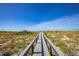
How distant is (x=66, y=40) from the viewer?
6.26 feet

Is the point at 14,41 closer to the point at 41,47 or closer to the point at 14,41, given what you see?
the point at 14,41

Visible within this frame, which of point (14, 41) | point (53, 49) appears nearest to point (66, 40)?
point (53, 49)

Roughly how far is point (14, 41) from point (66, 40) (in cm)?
49

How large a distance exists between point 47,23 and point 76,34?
29 centimetres

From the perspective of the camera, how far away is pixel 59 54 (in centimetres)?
181

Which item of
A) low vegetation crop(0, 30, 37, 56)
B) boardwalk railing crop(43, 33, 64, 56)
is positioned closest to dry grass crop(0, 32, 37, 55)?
low vegetation crop(0, 30, 37, 56)

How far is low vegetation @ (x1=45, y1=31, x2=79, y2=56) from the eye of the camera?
1849 mm

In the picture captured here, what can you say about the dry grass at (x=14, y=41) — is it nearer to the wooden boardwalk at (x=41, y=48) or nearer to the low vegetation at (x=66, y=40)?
the wooden boardwalk at (x=41, y=48)

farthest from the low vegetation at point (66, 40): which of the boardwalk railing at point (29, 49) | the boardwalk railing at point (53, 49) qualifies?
the boardwalk railing at point (29, 49)

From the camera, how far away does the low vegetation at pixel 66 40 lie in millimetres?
1849

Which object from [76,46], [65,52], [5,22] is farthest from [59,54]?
[5,22]

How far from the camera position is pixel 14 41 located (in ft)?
6.27

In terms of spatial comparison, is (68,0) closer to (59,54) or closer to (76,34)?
(76,34)

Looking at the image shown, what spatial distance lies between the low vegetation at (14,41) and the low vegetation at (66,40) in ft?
0.63
